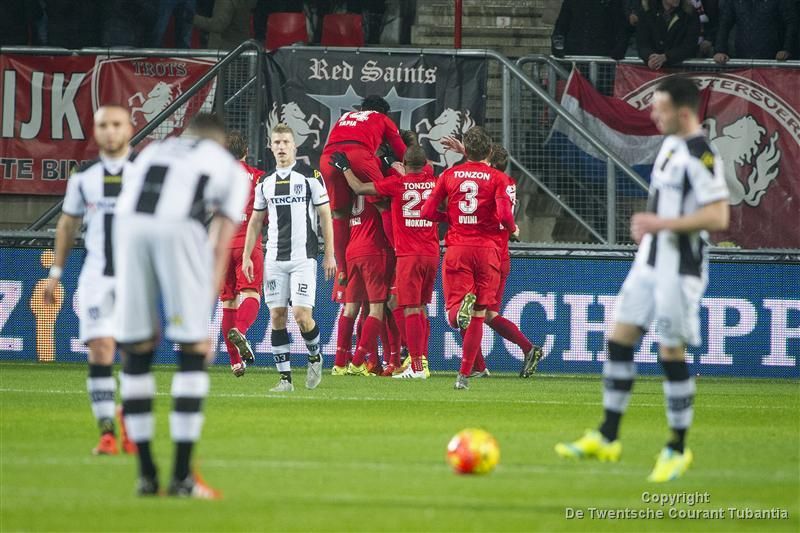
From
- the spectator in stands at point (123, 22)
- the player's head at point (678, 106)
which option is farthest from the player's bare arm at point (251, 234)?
the spectator in stands at point (123, 22)

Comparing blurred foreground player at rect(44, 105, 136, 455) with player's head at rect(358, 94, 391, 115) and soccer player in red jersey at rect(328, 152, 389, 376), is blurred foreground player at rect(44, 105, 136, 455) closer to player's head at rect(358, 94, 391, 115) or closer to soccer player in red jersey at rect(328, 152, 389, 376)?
soccer player in red jersey at rect(328, 152, 389, 376)

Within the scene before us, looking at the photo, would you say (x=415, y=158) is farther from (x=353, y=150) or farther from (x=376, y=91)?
(x=376, y=91)

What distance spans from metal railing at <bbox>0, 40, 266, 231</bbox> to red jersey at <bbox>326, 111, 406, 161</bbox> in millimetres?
1348

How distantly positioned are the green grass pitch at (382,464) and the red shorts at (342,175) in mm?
2874

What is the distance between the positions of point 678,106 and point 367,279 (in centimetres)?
871

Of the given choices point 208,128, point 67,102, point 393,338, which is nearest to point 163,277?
point 208,128

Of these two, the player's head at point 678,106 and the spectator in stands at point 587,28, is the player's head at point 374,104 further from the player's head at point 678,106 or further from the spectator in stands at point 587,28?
the player's head at point 678,106

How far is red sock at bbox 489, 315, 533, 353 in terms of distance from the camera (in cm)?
1683

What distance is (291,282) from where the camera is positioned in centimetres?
1444

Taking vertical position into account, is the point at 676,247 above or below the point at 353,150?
below

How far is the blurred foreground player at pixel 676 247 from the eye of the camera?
8.55 m

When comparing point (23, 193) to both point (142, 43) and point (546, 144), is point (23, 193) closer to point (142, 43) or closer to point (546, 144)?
point (142, 43)

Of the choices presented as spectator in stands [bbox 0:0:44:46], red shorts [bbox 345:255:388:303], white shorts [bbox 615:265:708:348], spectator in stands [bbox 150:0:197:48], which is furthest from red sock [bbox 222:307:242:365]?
white shorts [bbox 615:265:708:348]

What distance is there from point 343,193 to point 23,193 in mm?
4025
